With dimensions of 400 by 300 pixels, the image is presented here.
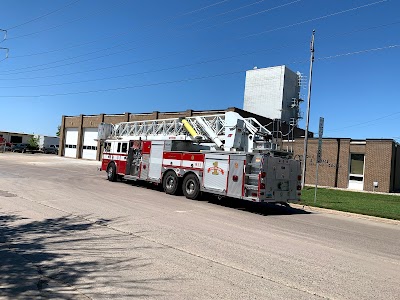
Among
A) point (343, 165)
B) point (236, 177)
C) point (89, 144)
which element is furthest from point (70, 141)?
point (236, 177)

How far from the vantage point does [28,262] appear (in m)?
5.45

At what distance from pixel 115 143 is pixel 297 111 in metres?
33.5

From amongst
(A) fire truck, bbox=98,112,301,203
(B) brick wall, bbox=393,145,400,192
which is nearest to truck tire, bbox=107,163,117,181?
(A) fire truck, bbox=98,112,301,203

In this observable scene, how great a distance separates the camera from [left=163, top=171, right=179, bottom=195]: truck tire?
16.0m

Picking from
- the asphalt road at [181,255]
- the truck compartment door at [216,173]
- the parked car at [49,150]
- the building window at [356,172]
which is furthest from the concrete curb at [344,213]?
the parked car at [49,150]

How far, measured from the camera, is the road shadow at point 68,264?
4.42 m

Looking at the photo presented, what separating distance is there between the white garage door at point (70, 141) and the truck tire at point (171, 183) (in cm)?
4019

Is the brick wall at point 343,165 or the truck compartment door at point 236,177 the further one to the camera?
the brick wall at point 343,165

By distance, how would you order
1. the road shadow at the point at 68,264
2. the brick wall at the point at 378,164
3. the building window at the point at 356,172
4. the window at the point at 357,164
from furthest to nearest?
the window at the point at 357,164 → the building window at the point at 356,172 → the brick wall at the point at 378,164 → the road shadow at the point at 68,264

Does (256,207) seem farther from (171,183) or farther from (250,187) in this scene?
(171,183)

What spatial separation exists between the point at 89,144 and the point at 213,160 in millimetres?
39927

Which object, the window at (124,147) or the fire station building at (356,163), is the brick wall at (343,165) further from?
the window at (124,147)

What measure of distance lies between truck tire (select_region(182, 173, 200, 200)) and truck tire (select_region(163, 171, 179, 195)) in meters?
0.49

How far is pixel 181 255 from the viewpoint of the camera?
619cm
